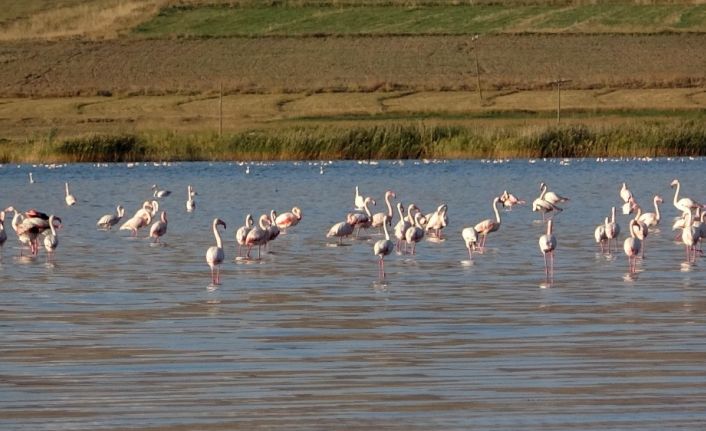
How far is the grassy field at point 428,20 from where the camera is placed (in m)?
86.6

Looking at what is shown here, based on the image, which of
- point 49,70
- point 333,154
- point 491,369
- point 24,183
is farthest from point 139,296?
point 49,70

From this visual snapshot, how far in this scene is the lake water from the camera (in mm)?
9555

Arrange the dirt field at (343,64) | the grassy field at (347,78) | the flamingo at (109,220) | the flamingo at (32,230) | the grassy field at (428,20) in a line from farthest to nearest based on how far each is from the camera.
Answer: the grassy field at (428,20)
the dirt field at (343,64)
the grassy field at (347,78)
the flamingo at (109,220)
the flamingo at (32,230)

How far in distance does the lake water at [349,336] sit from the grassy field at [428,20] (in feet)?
204

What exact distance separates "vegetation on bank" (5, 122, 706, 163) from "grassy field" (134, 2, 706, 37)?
39.0m

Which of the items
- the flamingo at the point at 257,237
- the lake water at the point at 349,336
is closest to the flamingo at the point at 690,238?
the lake water at the point at 349,336

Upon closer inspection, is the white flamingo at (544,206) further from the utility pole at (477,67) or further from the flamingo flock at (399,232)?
the utility pole at (477,67)

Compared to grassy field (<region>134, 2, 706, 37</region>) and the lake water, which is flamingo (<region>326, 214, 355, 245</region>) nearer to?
the lake water

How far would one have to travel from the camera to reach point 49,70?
79.1m

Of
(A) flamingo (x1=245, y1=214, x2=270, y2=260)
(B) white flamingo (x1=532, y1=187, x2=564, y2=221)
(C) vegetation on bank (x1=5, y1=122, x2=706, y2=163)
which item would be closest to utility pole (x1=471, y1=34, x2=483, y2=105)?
(C) vegetation on bank (x1=5, y1=122, x2=706, y2=163)

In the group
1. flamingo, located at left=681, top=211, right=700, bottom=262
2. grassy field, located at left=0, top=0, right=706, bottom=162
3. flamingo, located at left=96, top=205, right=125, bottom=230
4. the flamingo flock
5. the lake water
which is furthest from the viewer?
grassy field, located at left=0, top=0, right=706, bottom=162

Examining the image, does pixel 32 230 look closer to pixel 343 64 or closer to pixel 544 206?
pixel 544 206

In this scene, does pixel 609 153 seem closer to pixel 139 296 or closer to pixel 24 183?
pixel 24 183

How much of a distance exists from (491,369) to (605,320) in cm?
285
